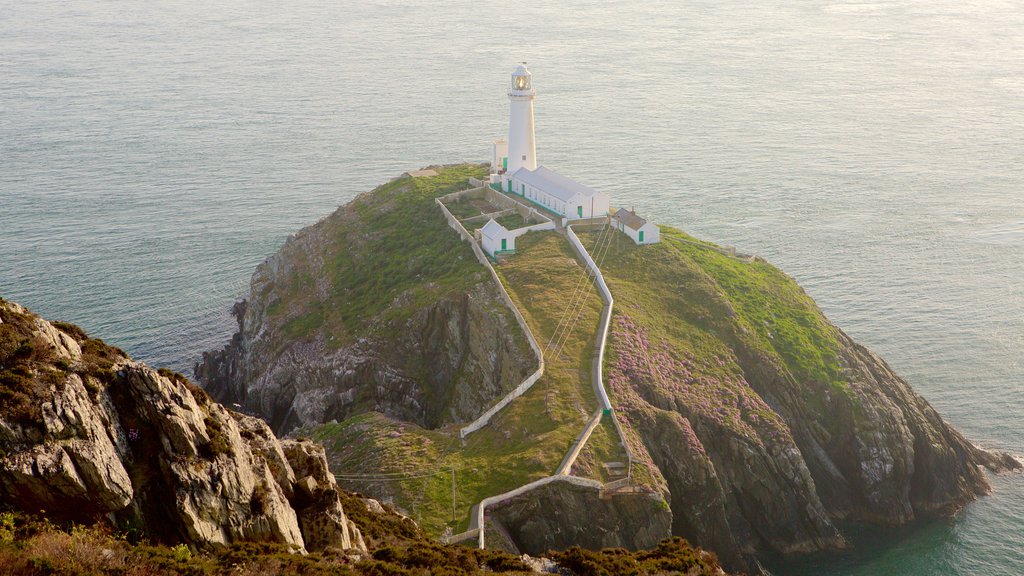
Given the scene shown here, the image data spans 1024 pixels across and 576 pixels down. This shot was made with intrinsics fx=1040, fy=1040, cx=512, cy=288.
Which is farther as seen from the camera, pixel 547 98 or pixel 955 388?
pixel 547 98

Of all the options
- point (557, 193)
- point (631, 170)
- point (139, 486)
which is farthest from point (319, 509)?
point (631, 170)

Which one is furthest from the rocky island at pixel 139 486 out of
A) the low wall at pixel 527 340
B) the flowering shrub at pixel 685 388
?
the flowering shrub at pixel 685 388

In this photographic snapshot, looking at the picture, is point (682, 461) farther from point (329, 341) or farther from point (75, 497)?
point (75, 497)

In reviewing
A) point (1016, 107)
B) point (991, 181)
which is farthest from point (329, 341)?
point (1016, 107)

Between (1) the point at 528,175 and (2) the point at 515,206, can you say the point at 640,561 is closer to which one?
(2) the point at 515,206

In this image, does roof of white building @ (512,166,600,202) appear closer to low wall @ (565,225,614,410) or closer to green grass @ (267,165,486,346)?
low wall @ (565,225,614,410)

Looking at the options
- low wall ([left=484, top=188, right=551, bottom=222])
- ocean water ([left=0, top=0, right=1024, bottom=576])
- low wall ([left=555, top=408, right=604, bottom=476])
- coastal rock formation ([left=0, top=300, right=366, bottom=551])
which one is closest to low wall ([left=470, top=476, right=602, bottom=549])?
low wall ([left=555, top=408, right=604, bottom=476])

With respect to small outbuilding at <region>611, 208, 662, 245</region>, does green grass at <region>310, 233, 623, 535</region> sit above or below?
below

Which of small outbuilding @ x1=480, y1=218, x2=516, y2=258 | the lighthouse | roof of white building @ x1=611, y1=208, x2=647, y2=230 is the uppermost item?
the lighthouse
